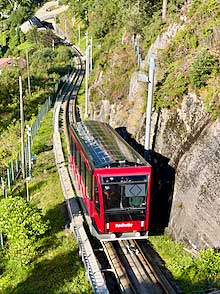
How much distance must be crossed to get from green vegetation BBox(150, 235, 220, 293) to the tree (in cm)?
530

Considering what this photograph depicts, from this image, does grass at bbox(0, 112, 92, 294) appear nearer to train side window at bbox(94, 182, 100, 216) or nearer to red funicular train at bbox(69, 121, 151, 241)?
red funicular train at bbox(69, 121, 151, 241)

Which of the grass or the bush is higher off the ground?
the bush

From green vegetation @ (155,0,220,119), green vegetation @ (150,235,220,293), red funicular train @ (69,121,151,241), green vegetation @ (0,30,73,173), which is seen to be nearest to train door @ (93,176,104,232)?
red funicular train @ (69,121,151,241)

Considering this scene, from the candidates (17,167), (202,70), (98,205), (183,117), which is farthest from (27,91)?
(98,205)

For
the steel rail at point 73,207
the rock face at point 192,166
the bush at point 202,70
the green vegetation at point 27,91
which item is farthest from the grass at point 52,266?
the green vegetation at point 27,91

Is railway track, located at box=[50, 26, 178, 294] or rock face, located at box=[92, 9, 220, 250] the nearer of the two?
railway track, located at box=[50, 26, 178, 294]

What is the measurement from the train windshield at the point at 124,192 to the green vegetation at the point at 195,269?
2.32 metres

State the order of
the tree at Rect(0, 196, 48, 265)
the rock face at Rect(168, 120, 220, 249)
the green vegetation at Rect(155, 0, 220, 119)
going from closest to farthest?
the rock face at Rect(168, 120, 220, 249)
the tree at Rect(0, 196, 48, 265)
the green vegetation at Rect(155, 0, 220, 119)

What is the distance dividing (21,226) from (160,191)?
5.99 m

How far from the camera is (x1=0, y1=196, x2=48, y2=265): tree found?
58.6 ft

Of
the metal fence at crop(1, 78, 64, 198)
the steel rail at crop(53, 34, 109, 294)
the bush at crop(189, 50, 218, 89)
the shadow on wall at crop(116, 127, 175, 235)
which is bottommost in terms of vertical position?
the metal fence at crop(1, 78, 64, 198)

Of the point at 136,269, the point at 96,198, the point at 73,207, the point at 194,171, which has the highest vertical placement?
the point at 194,171

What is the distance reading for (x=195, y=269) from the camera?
1507 cm

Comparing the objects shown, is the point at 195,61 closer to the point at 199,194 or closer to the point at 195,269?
the point at 199,194
